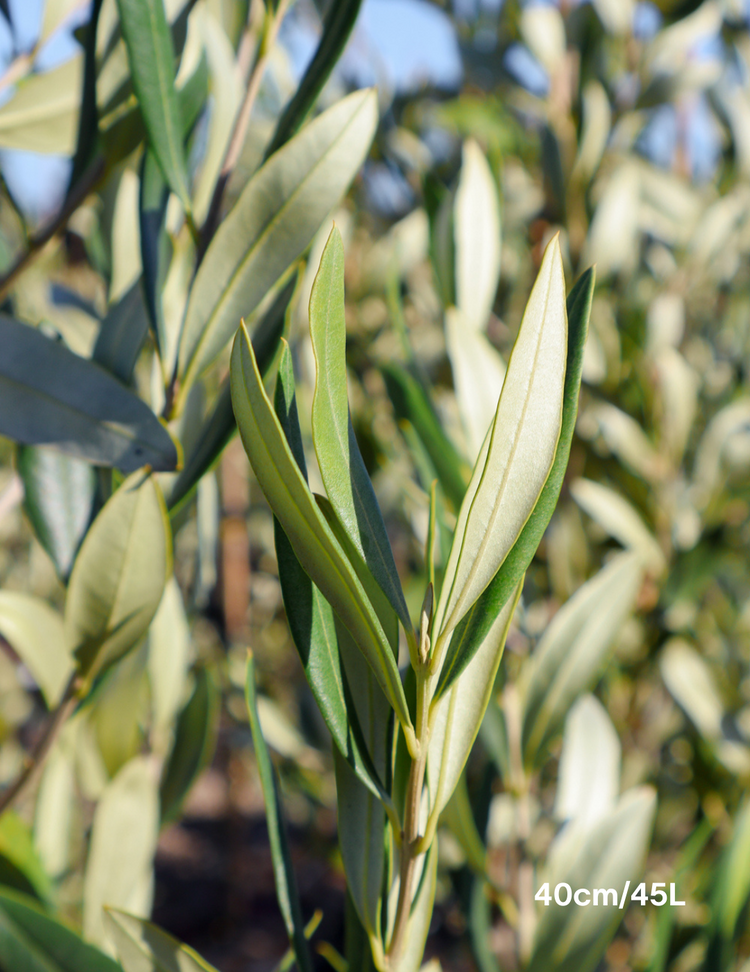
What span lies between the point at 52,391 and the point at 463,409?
28cm

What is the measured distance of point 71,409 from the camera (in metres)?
0.33

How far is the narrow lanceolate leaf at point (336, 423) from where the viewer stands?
0.22 metres

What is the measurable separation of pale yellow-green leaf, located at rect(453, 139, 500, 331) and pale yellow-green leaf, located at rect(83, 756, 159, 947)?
0.41m

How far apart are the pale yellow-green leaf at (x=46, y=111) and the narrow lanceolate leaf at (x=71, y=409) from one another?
0.21m

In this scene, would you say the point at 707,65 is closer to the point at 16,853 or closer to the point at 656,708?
the point at 656,708

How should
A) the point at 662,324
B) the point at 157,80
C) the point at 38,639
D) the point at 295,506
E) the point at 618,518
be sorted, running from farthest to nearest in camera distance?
the point at 662,324 → the point at 618,518 → the point at 38,639 → the point at 157,80 → the point at 295,506

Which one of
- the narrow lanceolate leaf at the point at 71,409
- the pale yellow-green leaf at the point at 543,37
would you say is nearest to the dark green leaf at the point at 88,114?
the narrow lanceolate leaf at the point at 71,409

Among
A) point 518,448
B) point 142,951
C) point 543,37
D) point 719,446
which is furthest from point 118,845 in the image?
point 543,37

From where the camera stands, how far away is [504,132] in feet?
3.31

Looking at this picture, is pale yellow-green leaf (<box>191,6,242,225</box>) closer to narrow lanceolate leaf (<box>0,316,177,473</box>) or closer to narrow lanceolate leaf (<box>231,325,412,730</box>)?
narrow lanceolate leaf (<box>0,316,177,473</box>)

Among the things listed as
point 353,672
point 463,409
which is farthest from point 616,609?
point 353,672

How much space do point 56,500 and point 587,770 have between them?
486 millimetres

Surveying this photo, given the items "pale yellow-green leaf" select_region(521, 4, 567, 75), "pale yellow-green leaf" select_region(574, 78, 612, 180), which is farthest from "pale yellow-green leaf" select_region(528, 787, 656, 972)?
"pale yellow-green leaf" select_region(521, 4, 567, 75)

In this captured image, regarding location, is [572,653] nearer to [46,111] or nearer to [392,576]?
[392,576]
